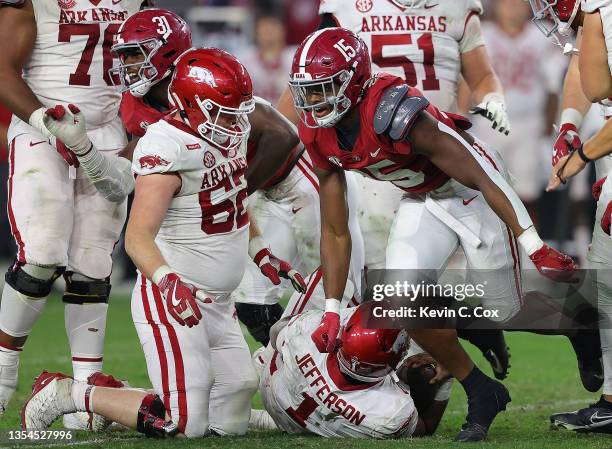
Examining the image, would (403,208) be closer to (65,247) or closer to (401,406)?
(401,406)

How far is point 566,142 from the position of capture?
4941 millimetres

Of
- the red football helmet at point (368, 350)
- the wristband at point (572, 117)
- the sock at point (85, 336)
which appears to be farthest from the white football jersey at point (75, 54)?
the wristband at point (572, 117)

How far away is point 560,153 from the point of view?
4855 mm

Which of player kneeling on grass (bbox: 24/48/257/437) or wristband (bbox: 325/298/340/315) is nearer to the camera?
player kneeling on grass (bbox: 24/48/257/437)

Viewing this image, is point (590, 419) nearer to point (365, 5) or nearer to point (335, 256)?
point (335, 256)

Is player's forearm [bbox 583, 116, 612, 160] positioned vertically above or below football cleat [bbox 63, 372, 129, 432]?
above

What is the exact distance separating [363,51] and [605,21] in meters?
0.97

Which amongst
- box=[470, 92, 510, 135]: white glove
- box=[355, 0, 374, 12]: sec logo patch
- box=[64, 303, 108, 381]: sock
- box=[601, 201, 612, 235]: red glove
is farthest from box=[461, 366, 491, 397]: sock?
box=[355, 0, 374, 12]: sec logo patch

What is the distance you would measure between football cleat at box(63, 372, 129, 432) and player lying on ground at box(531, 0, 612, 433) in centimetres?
184

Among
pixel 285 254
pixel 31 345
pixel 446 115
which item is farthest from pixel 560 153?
pixel 31 345

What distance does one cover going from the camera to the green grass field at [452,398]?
15.1 ft

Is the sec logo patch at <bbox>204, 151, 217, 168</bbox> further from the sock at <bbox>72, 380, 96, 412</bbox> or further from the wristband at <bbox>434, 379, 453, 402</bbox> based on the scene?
the wristband at <bbox>434, 379, 453, 402</bbox>

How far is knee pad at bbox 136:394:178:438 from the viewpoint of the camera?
4695 millimetres

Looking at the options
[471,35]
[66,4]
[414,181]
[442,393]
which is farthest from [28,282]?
[471,35]
